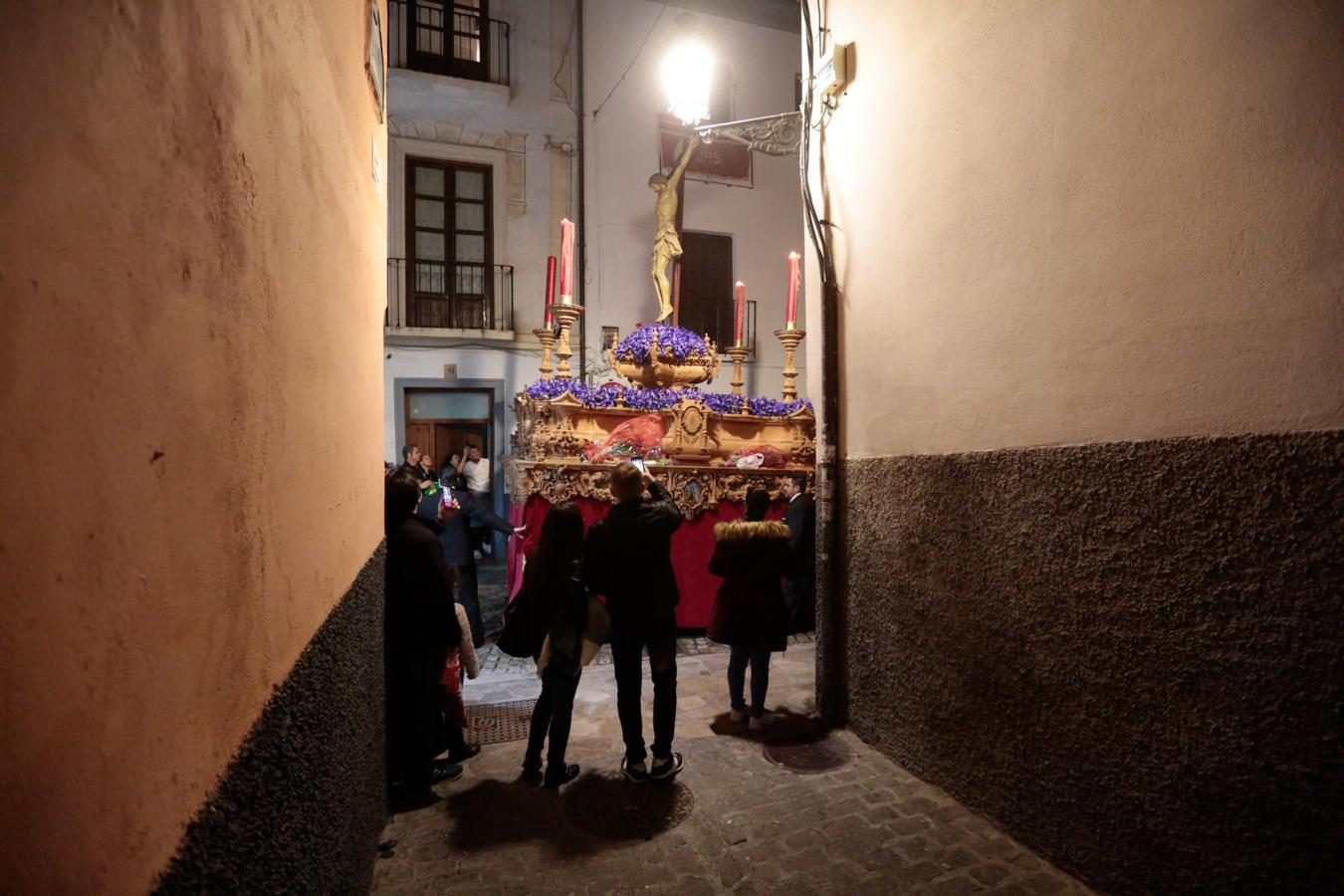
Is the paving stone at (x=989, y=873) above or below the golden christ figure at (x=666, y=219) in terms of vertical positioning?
below

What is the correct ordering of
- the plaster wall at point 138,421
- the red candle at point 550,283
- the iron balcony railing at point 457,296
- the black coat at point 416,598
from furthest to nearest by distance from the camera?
the iron balcony railing at point 457,296, the red candle at point 550,283, the black coat at point 416,598, the plaster wall at point 138,421

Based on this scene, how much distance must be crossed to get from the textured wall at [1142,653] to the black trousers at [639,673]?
1468 mm

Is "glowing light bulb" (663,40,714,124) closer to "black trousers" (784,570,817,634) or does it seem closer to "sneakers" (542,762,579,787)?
"black trousers" (784,570,817,634)

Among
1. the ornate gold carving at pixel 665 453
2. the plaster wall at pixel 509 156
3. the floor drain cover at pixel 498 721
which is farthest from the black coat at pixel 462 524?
the plaster wall at pixel 509 156

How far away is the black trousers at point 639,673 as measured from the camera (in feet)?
12.6

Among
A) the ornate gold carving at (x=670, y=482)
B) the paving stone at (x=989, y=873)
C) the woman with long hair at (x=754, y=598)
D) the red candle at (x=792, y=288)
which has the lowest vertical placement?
the paving stone at (x=989, y=873)

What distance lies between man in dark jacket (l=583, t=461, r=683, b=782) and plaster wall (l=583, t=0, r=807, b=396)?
408 inches

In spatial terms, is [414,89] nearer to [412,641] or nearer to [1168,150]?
[412,641]

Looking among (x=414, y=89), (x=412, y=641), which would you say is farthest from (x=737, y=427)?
(x=414, y=89)

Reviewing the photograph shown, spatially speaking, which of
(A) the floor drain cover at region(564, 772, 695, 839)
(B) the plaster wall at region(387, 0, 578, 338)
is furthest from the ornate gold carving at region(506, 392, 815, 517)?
(B) the plaster wall at region(387, 0, 578, 338)

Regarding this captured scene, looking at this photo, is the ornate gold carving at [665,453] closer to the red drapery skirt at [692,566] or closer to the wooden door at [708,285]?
the red drapery skirt at [692,566]

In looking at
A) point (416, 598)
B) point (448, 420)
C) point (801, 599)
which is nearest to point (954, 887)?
point (416, 598)

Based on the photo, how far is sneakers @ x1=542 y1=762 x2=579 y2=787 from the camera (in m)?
3.72

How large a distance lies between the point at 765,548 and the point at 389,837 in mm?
2822
